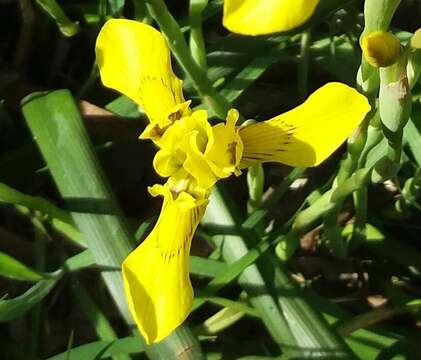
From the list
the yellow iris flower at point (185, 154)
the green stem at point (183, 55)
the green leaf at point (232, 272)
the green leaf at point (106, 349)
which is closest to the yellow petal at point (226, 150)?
the yellow iris flower at point (185, 154)

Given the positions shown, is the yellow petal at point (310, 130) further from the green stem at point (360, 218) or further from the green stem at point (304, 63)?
the green stem at point (304, 63)

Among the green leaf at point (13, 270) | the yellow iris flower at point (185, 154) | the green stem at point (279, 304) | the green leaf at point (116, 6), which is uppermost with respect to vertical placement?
the green leaf at point (116, 6)

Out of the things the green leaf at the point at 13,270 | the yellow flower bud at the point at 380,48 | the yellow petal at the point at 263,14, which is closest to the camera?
the yellow petal at the point at 263,14

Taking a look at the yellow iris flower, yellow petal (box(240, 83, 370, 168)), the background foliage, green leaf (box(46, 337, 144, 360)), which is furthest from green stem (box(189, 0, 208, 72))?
green leaf (box(46, 337, 144, 360))

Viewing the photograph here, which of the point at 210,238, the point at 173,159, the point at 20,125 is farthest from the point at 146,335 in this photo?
the point at 20,125

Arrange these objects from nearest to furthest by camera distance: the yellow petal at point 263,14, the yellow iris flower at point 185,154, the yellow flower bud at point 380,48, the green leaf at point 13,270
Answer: the yellow petal at point 263,14
the yellow flower bud at point 380,48
the yellow iris flower at point 185,154
the green leaf at point 13,270

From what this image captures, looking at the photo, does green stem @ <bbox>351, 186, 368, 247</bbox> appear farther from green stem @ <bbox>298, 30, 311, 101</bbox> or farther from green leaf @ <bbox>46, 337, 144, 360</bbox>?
green leaf @ <bbox>46, 337, 144, 360</bbox>
